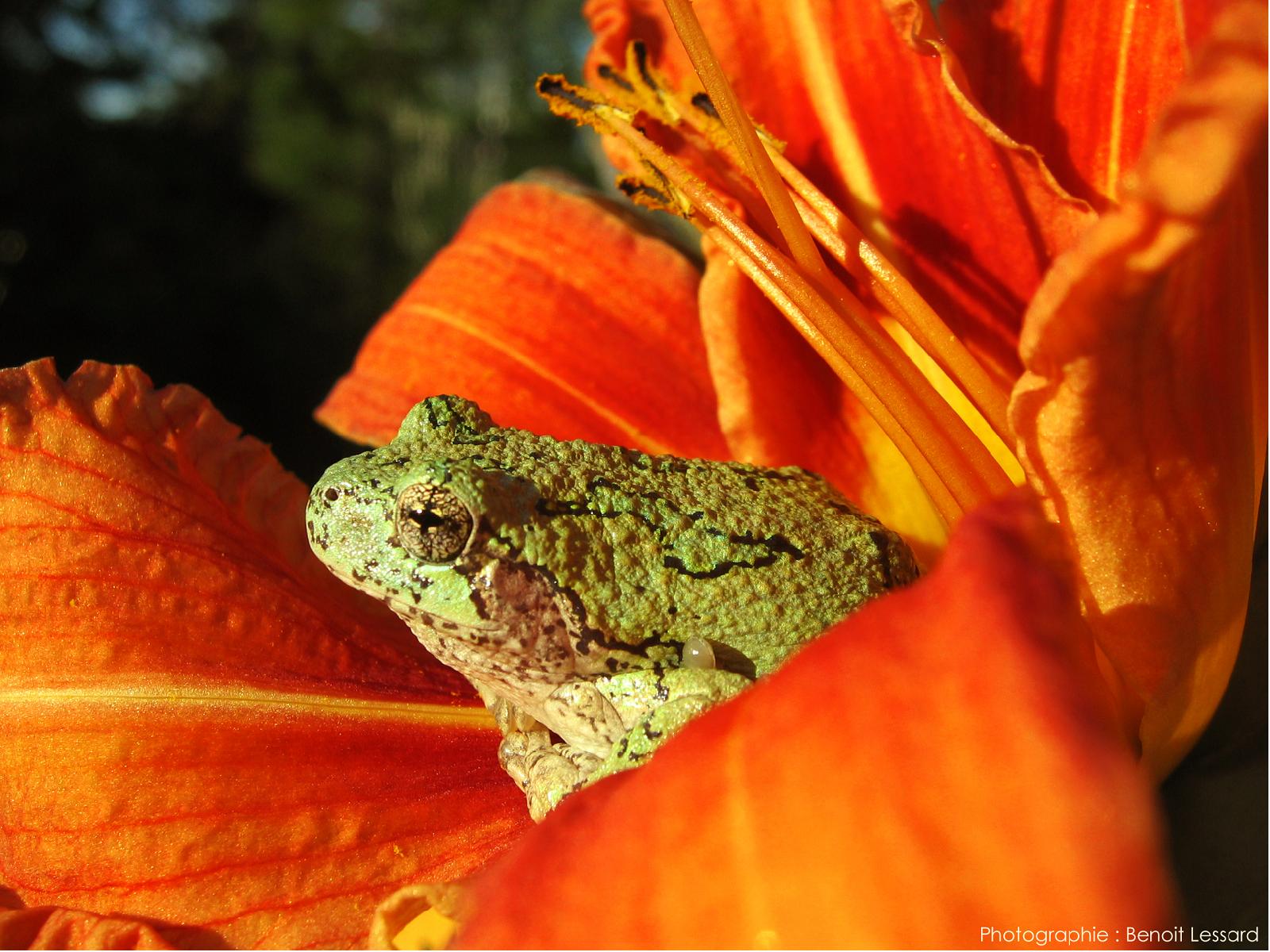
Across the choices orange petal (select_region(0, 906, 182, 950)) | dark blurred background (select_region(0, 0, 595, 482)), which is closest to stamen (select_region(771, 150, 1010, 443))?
orange petal (select_region(0, 906, 182, 950))

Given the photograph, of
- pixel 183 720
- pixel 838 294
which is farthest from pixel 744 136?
pixel 183 720

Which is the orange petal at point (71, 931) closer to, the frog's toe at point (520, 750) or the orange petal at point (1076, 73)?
the frog's toe at point (520, 750)

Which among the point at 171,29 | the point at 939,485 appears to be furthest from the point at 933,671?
the point at 171,29

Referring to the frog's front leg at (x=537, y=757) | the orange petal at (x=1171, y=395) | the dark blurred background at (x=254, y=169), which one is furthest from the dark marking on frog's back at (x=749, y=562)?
the dark blurred background at (x=254, y=169)

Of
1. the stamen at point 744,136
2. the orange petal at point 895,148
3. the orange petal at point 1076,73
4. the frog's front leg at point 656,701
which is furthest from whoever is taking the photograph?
the orange petal at point 895,148

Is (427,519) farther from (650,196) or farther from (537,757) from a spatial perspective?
→ (650,196)

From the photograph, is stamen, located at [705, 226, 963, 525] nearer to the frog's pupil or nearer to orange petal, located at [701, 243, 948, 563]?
orange petal, located at [701, 243, 948, 563]
